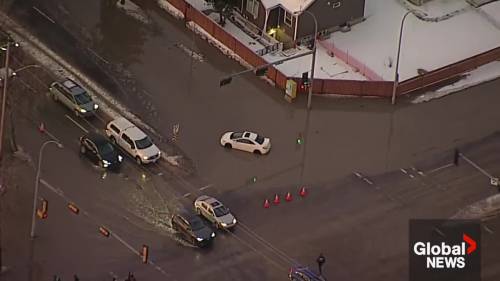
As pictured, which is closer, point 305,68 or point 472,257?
point 472,257

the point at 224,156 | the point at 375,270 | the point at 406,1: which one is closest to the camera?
the point at 375,270

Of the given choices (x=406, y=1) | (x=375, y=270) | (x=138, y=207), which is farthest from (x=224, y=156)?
(x=406, y=1)

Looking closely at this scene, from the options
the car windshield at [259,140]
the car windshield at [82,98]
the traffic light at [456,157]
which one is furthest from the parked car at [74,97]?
the traffic light at [456,157]

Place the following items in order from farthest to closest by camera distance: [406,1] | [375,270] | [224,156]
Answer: [406,1], [224,156], [375,270]

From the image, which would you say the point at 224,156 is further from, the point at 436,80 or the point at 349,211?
the point at 436,80

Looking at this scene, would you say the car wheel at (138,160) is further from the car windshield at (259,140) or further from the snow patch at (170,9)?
the snow patch at (170,9)

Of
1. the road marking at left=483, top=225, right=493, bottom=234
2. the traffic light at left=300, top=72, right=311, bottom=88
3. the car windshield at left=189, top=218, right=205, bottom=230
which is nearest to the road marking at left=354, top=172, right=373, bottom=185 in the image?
the road marking at left=483, top=225, right=493, bottom=234
